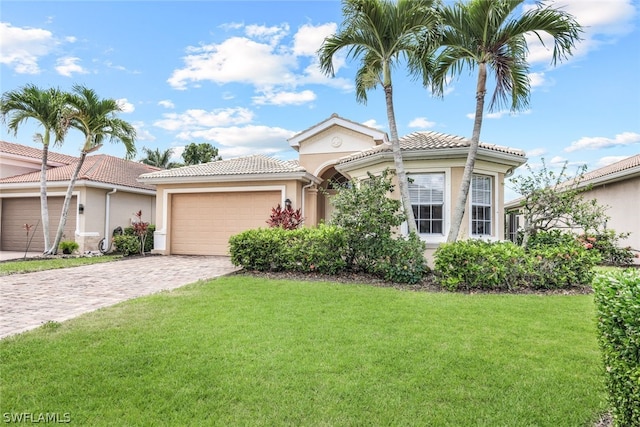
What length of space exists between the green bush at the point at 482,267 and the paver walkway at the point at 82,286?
242 inches

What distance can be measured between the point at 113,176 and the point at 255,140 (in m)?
13.9

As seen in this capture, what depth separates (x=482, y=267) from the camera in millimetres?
8148

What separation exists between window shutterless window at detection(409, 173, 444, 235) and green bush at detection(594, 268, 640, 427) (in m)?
7.94

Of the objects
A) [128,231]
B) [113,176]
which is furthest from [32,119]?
[128,231]

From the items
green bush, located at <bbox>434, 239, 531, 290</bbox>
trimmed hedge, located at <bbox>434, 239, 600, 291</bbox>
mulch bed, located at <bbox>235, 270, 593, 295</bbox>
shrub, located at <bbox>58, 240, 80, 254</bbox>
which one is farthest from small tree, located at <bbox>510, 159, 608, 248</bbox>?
shrub, located at <bbox>58, 240, 80, 254</bbox>

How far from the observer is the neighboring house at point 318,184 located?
35.3 feet

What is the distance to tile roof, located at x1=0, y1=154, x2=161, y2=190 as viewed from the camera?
16.5m

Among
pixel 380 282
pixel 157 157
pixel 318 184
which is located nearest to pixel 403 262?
pixel 380 282

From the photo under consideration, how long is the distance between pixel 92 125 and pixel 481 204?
49.8 feet

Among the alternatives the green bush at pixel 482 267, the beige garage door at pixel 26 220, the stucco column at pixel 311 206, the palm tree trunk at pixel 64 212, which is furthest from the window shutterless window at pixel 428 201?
the beige garage door at pixel 26 220

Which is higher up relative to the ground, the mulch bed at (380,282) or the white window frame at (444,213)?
the white window frame at (444,213)

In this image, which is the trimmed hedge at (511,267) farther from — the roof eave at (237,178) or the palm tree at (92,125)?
the palm tree at (92,125)

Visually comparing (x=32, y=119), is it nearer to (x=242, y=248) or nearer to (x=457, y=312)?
(x=242, y=248)

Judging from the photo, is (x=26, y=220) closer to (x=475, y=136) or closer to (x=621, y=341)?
(x=475, y=136)
